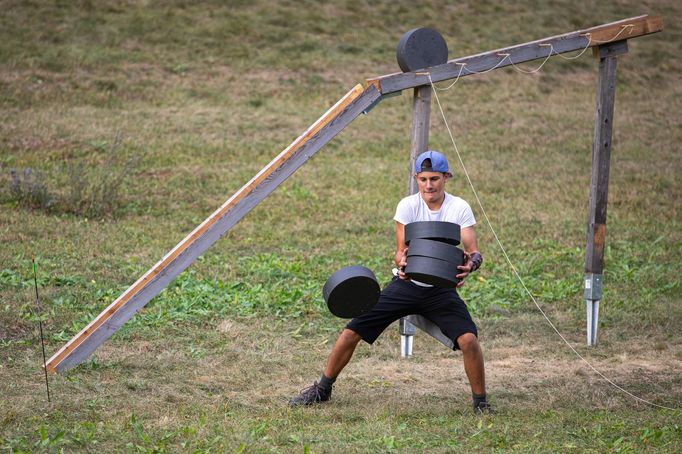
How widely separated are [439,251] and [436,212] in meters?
0.43

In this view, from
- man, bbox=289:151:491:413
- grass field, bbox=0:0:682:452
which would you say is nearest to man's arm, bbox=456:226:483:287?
man, bbox=289:151:491:413

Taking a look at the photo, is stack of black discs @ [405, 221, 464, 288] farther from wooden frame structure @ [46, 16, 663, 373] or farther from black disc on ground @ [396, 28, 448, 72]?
black disc on ground @ [396, 28, 448, 72]

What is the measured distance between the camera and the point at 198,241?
6938 millimetres

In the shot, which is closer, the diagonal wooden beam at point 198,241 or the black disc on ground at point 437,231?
the black disc on ground at point 437,231

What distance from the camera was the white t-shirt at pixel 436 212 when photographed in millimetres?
6414

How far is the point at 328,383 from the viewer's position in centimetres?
647

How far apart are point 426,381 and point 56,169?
29.3ft

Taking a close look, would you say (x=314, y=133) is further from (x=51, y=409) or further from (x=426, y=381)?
(x=51, y=409)

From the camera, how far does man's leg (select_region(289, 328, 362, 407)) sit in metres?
6.36

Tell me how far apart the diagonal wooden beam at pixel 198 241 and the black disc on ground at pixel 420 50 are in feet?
1.56

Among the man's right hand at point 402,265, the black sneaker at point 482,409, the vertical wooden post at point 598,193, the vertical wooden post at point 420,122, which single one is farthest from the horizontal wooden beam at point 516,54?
the black sneaker at point 482,409

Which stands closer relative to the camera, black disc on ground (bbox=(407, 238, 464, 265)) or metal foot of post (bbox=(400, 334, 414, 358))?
black disc on ground (bbox=(407, 238, 464, 265))

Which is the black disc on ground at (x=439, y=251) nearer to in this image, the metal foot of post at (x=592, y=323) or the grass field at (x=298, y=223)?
the grass field at (x=298, y=223)

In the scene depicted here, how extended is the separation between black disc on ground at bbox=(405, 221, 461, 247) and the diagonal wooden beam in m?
1.27
